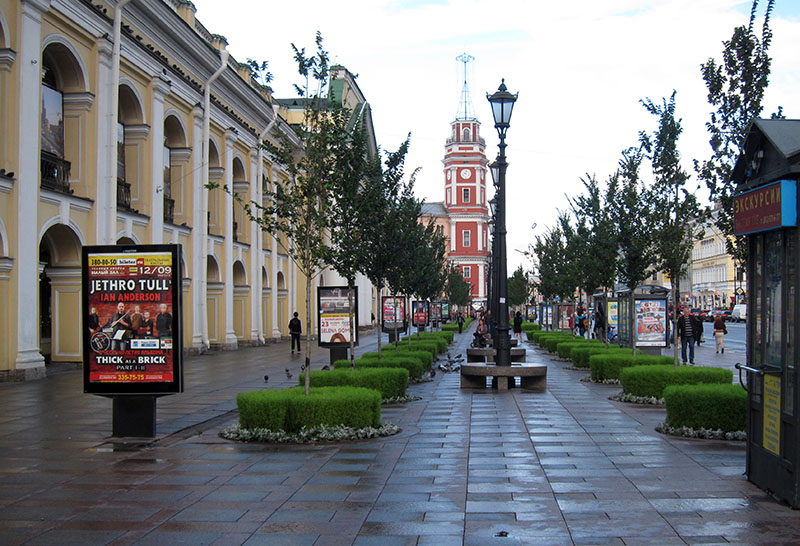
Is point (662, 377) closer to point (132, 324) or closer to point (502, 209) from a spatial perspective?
point (502, 209)

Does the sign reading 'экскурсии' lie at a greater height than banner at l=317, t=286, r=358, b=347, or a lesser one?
greater

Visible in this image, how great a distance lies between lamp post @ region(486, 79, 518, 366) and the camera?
17.1 metres

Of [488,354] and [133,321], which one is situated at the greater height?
[133,321]

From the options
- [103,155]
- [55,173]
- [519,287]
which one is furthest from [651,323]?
[519,287]

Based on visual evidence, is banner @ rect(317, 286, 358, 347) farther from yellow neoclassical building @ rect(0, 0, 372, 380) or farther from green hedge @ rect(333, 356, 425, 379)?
yellow neoclassical building @ rect(0, 0, 372, 380)

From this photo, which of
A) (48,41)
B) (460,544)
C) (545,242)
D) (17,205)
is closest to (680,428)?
(460,544)

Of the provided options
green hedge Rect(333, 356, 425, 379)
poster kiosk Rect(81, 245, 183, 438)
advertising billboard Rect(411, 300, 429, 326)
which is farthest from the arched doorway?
advertising billboard Rect(411, 300, 429, 326)

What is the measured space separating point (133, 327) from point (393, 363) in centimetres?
725

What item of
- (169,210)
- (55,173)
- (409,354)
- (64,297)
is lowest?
(409,354)

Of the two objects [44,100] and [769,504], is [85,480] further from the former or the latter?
[44,100]

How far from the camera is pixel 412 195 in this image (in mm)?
21328

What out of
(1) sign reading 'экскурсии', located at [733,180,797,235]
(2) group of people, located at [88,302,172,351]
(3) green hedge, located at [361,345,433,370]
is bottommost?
(3) green hedge, located at [361,345,433,370]

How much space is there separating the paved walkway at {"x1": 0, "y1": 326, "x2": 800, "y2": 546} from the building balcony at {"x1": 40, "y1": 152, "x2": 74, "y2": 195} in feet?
32.6

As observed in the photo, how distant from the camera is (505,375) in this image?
17.0m
